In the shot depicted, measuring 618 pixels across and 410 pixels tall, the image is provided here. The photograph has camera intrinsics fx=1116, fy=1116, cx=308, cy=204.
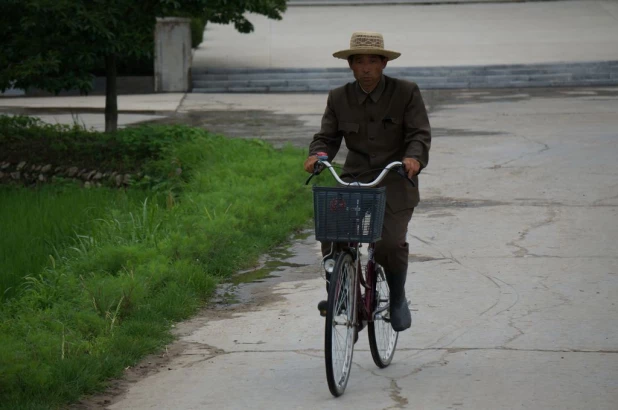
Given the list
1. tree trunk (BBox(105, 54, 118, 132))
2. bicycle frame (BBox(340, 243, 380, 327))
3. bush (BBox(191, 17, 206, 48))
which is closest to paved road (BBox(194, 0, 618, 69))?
bush (BBox(191, 17, 206, 48))

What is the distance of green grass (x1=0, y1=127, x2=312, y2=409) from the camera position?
19.3 feet

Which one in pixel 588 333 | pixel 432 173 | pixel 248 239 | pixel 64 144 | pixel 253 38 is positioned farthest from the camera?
pixel 253 38

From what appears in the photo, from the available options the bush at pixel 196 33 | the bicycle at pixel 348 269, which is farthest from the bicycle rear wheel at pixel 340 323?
the bush at pixel 196 33

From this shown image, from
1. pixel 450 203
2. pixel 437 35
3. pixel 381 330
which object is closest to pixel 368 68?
pixel 381 330

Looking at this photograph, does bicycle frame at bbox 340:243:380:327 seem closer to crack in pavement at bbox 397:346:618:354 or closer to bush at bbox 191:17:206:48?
crack in pavement at bbox 397:346:618:354

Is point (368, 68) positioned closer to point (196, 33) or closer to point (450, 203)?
point (450, 203)

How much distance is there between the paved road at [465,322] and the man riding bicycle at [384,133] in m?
0.60

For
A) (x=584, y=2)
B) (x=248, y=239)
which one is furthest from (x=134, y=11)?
(x=584, y=2)

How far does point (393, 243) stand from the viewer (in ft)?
19.3

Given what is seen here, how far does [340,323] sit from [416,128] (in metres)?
1.15

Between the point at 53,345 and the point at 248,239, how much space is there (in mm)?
3384

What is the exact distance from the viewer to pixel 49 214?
993 centimetres

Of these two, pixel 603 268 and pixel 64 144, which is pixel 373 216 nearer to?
pixel 603 268

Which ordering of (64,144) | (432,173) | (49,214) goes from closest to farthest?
(49,214)
(432,173)
(64,144)
